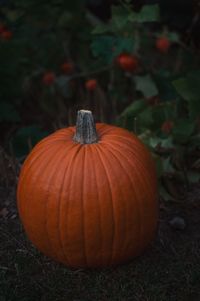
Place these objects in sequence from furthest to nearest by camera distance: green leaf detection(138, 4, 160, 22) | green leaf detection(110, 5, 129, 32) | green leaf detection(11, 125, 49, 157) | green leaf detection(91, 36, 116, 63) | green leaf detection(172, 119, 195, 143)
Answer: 1. green leaf detection(11, 125, 49, 157)
2. green leaf detection(91, 36, 116, 63)
3. green leaf detection(110, 5, 129, 32)
4. green leaf detection(138, 4, 160, 22)
5. green leaf detection(172, 119, 195, 143)

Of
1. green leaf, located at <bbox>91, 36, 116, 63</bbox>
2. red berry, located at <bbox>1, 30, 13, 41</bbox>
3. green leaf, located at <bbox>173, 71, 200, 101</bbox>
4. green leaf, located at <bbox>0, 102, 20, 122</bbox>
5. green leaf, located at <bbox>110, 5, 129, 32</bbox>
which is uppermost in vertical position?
green leaf, located at <bbox>110, 5, 129, 32</bbox>

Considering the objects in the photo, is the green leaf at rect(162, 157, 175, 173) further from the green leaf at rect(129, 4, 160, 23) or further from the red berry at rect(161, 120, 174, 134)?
the green leaf at rect(129, 4, 160, 23)

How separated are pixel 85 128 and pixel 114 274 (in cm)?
67

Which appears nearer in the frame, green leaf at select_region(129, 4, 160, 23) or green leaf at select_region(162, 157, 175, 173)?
green leaf at select_region(162, 157, 175, 173)

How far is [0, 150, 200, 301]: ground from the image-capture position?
2.34m

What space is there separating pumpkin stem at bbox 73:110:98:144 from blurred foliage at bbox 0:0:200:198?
615 millimetres

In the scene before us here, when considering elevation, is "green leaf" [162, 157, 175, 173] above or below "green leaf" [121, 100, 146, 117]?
below

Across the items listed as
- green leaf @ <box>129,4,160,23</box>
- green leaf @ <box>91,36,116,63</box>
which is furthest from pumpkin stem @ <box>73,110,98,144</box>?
green leaf @ <box>91,36,116,63</box>

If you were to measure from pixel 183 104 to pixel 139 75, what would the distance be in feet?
1.68

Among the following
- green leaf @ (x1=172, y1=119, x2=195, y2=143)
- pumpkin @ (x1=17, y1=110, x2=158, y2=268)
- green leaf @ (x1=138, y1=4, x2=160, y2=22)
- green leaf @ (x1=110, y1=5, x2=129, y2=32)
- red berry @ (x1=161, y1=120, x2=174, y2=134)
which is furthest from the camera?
green leaf @ (x1=110, y1=5, x2=129, y2=32)

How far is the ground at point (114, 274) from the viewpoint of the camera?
234 centimetres

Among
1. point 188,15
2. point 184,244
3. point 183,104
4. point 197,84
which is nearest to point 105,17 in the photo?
point 188,15

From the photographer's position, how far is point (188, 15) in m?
4.34

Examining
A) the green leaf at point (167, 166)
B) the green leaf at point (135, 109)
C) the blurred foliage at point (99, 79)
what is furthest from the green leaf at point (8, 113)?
the green leaf at point (167, 166)
